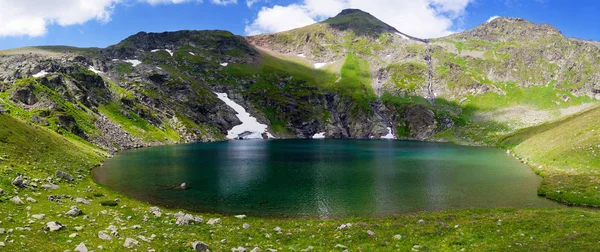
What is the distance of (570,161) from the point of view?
2415 inches

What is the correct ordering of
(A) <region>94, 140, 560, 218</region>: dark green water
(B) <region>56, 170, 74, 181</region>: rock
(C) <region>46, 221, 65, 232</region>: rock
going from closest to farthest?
(C) <region>46, 221, 65, 232</region>: rock, (A) <region>94, 140, 560, 218</region>: dark green water, (B) <region>56, 170, 74, 181</region>: rock

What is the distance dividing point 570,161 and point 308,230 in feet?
197

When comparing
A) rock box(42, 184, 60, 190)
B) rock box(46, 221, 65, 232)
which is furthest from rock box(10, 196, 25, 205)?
rock box(42, 184, 60, 190)

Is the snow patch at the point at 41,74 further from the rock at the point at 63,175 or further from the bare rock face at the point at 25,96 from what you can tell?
the rock at the point at 63,175

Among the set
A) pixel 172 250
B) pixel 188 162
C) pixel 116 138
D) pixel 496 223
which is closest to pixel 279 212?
pixel 172 250

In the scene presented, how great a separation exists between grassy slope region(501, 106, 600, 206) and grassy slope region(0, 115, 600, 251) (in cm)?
1199

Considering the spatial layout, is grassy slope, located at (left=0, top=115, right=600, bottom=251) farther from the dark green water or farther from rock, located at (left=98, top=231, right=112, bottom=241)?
the dark green water

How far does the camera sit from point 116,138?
119 m

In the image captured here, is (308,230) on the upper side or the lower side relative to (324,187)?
upper

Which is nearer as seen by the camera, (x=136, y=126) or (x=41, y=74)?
(x=41, y=74)

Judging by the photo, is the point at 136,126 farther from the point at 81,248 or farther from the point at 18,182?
the point at 81,248

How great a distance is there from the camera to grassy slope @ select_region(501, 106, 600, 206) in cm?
4350

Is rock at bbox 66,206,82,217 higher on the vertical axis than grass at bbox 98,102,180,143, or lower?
lower

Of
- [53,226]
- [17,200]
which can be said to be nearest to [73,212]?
[17,200]
